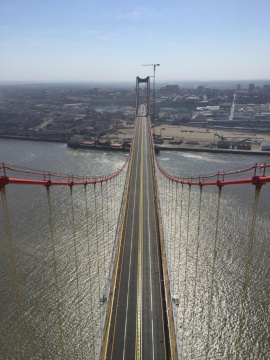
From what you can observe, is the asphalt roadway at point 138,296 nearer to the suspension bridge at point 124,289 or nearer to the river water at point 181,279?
the suspension bridge at point 124,289

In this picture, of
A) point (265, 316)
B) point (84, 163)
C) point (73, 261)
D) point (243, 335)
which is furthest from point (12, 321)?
point (84, 163)

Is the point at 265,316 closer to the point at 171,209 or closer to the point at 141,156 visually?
the point at 171,209

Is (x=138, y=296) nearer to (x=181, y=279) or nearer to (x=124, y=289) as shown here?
(x=124, y=289)

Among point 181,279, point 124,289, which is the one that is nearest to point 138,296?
point 124,289

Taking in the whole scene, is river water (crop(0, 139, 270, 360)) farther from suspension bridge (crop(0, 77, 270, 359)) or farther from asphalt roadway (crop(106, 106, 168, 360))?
asphalt roadway (crop(106, 106, 168, 360))

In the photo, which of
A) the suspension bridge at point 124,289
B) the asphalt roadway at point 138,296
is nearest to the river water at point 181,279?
the suspension bridge at point 124,289

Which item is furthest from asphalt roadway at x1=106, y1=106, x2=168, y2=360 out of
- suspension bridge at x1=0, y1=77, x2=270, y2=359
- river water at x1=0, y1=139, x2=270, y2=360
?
river water at x1=0, y1=139, x2=270, y2=360

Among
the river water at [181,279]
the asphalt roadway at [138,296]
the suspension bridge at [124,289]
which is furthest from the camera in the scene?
the river water at [181,279]
